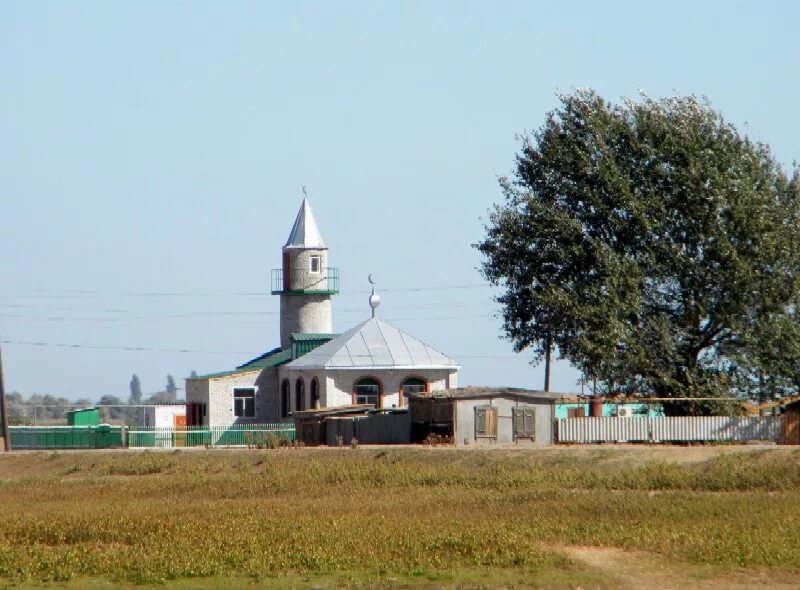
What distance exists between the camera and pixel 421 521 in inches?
1090

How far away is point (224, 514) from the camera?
1174 inches

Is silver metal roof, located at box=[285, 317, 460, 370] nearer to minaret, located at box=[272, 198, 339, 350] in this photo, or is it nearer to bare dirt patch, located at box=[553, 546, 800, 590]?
minaret, located at box=[272, 198, 339, 350]

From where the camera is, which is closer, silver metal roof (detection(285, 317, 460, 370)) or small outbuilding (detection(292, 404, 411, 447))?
small outbuilding (detection(292, 404, 411, 447))

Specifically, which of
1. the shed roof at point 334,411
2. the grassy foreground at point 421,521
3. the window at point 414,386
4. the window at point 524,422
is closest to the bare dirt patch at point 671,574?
the grassy foreground at point 421,521

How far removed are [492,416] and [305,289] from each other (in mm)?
24101

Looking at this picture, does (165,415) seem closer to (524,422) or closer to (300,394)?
(300,394)

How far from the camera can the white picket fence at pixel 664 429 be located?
172 feet

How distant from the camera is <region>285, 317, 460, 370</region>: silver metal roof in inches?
2534

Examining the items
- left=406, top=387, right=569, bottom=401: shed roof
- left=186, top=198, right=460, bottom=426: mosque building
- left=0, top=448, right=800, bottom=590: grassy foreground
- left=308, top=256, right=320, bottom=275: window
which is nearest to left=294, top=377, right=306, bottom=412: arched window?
left=186, top=198, right=460, bottom=426: mosque building

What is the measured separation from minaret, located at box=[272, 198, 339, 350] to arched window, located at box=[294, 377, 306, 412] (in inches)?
294

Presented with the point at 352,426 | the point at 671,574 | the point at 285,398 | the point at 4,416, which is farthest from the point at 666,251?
the point at 671,574

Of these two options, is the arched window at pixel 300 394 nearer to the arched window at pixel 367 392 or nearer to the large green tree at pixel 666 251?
the arched window at pixel 367 392

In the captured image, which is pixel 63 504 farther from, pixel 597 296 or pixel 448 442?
pixel 597 296

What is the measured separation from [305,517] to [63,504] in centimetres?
773
